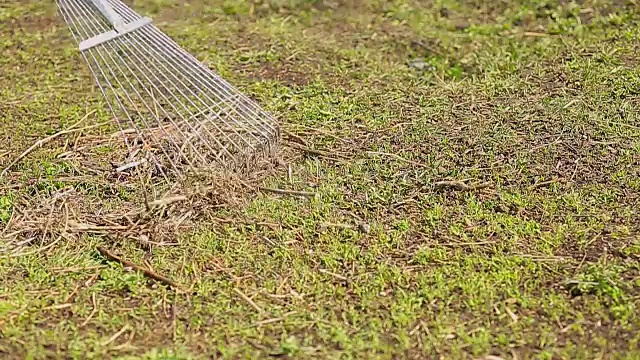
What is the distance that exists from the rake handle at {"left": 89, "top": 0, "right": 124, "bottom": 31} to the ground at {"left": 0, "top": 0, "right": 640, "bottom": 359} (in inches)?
29.3

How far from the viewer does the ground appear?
10.0 ft

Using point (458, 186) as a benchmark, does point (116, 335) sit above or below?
below

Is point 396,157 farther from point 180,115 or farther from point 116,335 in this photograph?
point 116,335

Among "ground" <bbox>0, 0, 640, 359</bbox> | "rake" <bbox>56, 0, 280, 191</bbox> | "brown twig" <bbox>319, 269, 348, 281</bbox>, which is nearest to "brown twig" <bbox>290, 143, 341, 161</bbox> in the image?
"ground" <bbox>0, 0, 640, 359</bbox>

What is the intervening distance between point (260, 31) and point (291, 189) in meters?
2.02

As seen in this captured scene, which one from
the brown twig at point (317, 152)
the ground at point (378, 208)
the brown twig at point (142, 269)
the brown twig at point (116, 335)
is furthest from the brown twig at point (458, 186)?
the brown twig at point (116, 335)

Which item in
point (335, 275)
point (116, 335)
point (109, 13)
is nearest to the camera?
point (116, 335)

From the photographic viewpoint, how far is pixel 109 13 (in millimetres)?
3623

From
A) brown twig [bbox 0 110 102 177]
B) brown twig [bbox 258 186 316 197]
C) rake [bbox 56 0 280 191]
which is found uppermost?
rake [bbox 56 0 280 191]

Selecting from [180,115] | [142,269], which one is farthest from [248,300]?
[180,115]

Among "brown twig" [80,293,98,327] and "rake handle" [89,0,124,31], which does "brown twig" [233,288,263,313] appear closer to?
"brown twig" [80,293,98,327]

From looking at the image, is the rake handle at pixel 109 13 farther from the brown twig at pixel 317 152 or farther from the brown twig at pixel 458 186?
the brown twig at pixel 458 186

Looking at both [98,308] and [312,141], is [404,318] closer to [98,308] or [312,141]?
[98,308]

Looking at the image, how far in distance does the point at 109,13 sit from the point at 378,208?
1406 mm
